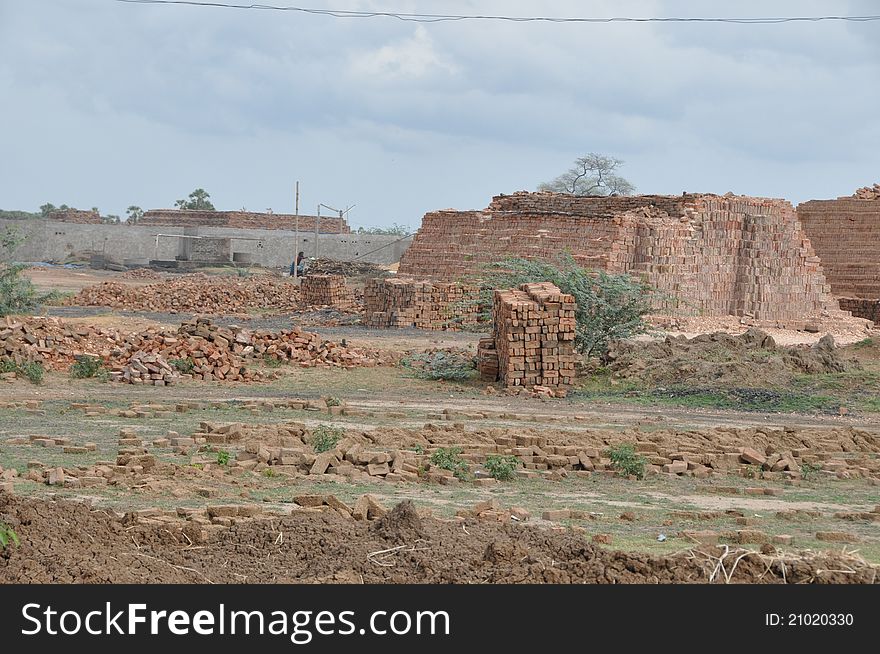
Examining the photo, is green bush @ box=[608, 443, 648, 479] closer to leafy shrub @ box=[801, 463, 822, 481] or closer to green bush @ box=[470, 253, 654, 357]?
leafy shrub @ box=[801, 463, 822, 481]

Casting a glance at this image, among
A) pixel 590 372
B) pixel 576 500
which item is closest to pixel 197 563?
pixel 576 500

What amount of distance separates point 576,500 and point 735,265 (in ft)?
78.0

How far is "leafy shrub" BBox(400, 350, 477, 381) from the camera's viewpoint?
1961cm

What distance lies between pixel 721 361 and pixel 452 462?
10.2 meters

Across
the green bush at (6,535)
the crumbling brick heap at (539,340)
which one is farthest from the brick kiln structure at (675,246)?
the green bush at (6,535)

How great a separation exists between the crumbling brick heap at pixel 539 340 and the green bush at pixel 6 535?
11.9 m

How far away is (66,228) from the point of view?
60.1m

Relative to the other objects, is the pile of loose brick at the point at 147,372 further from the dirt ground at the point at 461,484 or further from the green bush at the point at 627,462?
the green bush at the point at 627,462

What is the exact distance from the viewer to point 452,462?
1126 cm

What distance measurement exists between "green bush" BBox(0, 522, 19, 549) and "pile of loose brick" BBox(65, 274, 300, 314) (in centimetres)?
2970

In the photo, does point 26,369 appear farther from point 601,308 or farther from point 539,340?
point 601,308

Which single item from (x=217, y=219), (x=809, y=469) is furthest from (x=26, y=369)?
(x=217, y=219)

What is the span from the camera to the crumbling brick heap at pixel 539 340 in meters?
18.1

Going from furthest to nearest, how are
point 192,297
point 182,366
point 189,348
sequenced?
point 192,297 < point 189,348 < point 182,366
